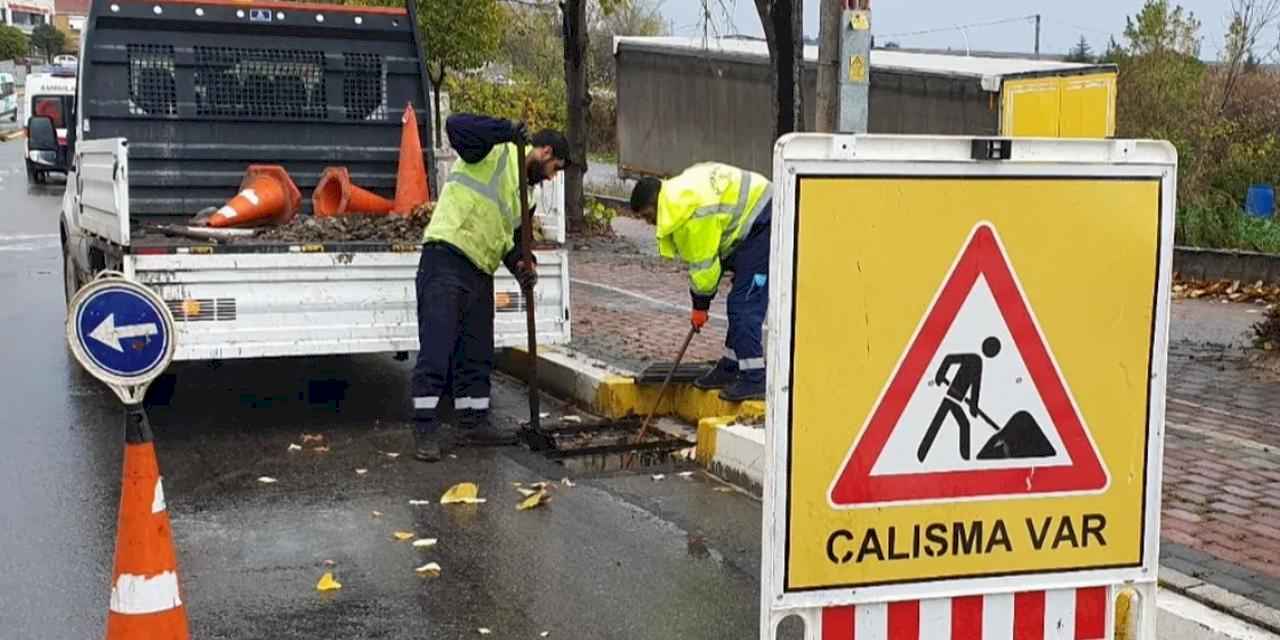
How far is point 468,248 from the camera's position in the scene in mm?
7516

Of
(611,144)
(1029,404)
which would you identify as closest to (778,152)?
(1029,404)

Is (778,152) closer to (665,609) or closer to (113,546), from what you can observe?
(665,609)

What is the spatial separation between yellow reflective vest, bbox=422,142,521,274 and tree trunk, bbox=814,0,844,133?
5.70ft

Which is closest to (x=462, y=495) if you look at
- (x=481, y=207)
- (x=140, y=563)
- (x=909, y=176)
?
(x=481, y=207)

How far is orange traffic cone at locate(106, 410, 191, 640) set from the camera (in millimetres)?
4109

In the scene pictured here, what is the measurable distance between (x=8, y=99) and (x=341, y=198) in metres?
56.6

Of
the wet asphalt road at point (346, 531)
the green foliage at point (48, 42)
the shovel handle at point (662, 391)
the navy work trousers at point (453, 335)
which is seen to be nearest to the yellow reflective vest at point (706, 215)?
the shovel handle at point (662, 391)

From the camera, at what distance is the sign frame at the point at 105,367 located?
4.00 metres

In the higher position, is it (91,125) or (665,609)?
(91,125)

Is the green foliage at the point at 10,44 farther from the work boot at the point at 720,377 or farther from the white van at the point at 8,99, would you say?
the work boot at the point at 720,377

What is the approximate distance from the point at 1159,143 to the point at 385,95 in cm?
756

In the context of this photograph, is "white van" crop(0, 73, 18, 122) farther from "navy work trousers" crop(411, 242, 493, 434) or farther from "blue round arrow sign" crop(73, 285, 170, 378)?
"blue round arrow sign" crop(73, 285, 170, 378)

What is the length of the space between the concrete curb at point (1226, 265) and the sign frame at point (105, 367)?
427 inches

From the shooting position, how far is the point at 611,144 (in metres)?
39.3
